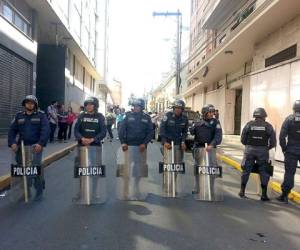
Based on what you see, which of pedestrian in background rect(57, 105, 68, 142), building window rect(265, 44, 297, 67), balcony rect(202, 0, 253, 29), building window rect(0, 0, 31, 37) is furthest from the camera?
balcony rect(202, 0, 253, 29)

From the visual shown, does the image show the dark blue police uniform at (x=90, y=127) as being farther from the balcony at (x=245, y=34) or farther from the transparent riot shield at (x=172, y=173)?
the balcony at (x=245, y=34)

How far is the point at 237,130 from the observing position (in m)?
29.9

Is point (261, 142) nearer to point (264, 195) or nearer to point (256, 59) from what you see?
point (264, 195)

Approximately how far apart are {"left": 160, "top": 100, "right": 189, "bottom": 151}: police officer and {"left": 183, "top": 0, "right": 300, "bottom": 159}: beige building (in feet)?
21.0

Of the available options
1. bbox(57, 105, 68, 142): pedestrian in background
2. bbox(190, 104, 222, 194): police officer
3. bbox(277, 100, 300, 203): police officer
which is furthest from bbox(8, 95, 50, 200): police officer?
bbox(57, 105, 68, 142): pedestrian in background

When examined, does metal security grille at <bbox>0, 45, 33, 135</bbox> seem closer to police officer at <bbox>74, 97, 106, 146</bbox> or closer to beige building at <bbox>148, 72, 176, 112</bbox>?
police officer at <bbox>74, 97, 106, 146</bbox>

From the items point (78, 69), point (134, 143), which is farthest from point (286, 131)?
point (78, 69)

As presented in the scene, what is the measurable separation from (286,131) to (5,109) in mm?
11803

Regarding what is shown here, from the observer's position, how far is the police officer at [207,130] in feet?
29.2

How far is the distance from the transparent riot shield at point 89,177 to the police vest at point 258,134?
115 inches

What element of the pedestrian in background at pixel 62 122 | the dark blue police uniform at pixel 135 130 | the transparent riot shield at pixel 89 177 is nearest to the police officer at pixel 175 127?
the dark blue police uniform at pixel 135 130

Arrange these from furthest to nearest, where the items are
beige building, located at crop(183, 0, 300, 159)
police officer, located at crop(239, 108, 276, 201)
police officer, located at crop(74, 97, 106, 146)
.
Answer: beige building, located at crop(183, 0, 300, 159) → police officer, located at crop(239, 108, 276, 201) → police officer, located at crop(74, 97, 106, 146)

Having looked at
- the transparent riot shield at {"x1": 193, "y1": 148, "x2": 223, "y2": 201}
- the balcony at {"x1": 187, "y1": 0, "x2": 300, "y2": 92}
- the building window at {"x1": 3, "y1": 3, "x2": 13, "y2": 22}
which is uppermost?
the building window at {"x1": 3, "y1": 3, "x2": 13, "y2": 22}

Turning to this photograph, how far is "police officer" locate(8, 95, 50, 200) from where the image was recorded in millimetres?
8070
